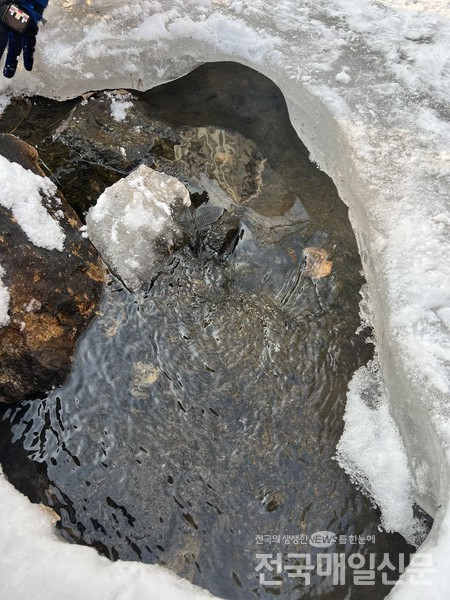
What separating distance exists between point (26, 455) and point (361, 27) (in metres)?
3.70

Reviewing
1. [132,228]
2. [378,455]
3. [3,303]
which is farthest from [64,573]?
[132,228]

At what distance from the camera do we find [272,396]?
2.80 m

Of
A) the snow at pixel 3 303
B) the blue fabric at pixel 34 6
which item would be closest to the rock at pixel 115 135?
the blue fabric at pixel 34 6

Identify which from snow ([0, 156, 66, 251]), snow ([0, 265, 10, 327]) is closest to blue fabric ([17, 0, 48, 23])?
snow ([0, 156, 66, 251])

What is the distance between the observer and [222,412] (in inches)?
108

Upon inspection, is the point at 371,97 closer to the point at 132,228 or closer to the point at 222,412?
the point at 132,228

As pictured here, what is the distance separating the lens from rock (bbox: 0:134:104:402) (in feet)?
9.02

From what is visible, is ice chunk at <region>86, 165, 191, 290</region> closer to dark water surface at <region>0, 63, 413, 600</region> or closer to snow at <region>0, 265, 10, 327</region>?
dark water surface at <region>0, 63, 413, 600</region>

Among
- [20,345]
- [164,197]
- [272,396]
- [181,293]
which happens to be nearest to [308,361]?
[272,396]

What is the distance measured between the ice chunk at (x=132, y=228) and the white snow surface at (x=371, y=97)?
3.92 feet

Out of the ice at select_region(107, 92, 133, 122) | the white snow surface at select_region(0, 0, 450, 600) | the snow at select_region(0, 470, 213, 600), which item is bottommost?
the snow at select_region(0, 470, 213, 600)

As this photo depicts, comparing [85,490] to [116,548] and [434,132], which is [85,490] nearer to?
[116,548]

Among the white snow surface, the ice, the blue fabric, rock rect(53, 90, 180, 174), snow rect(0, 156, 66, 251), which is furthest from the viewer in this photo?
the ice

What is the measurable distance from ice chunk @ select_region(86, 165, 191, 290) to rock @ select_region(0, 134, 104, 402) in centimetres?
17
